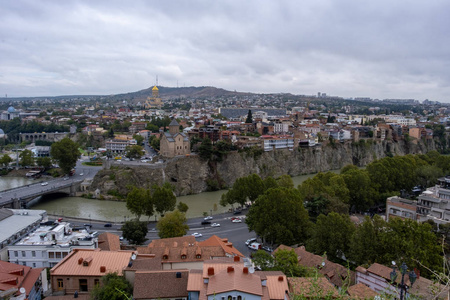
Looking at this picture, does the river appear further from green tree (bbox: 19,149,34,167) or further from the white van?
green tree (bbox: 19,149,34,167)

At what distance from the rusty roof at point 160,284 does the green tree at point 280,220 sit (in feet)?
19.1

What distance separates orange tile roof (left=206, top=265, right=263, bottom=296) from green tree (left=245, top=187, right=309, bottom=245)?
5.72 meters

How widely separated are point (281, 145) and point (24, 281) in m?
25.3

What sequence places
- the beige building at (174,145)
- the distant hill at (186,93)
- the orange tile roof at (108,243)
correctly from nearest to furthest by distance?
the orange tile roof at (108,243)
the beige building at (174,145)
the distant hill at (186,93)

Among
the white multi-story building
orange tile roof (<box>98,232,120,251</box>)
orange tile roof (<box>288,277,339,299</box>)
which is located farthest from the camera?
orange tile roof (<box>98,232,120,251</box>)

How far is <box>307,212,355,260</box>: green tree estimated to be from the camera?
1153 cm

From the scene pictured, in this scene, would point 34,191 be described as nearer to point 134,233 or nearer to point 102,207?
point 102,207

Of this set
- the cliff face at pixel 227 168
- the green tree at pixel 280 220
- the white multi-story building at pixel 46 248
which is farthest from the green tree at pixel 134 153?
the white multi-story building at pixel 46 248

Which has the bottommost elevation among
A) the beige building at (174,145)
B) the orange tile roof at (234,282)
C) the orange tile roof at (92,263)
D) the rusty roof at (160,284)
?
the orange tile roof at (92,263)

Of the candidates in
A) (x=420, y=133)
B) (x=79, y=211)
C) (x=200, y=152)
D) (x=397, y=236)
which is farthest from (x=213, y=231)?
(x=420, y=133)

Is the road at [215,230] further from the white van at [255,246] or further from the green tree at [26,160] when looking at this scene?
the green tree at [26,160]

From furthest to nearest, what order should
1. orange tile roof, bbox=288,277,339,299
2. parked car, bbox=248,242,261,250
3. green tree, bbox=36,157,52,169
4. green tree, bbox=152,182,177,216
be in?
green tree, bbox=36,157,52,169
green tree, bbox=152,182,177,216
parked car, bbox=248,242,261,250
orange tile roof, bbox=288,277,339,299

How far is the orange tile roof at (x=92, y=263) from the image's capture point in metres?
8.59

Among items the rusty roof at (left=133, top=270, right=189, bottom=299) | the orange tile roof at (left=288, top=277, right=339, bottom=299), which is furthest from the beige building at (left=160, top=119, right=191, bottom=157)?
the orange tile roof at (left=288, top=277, right=339, bottom=299)
